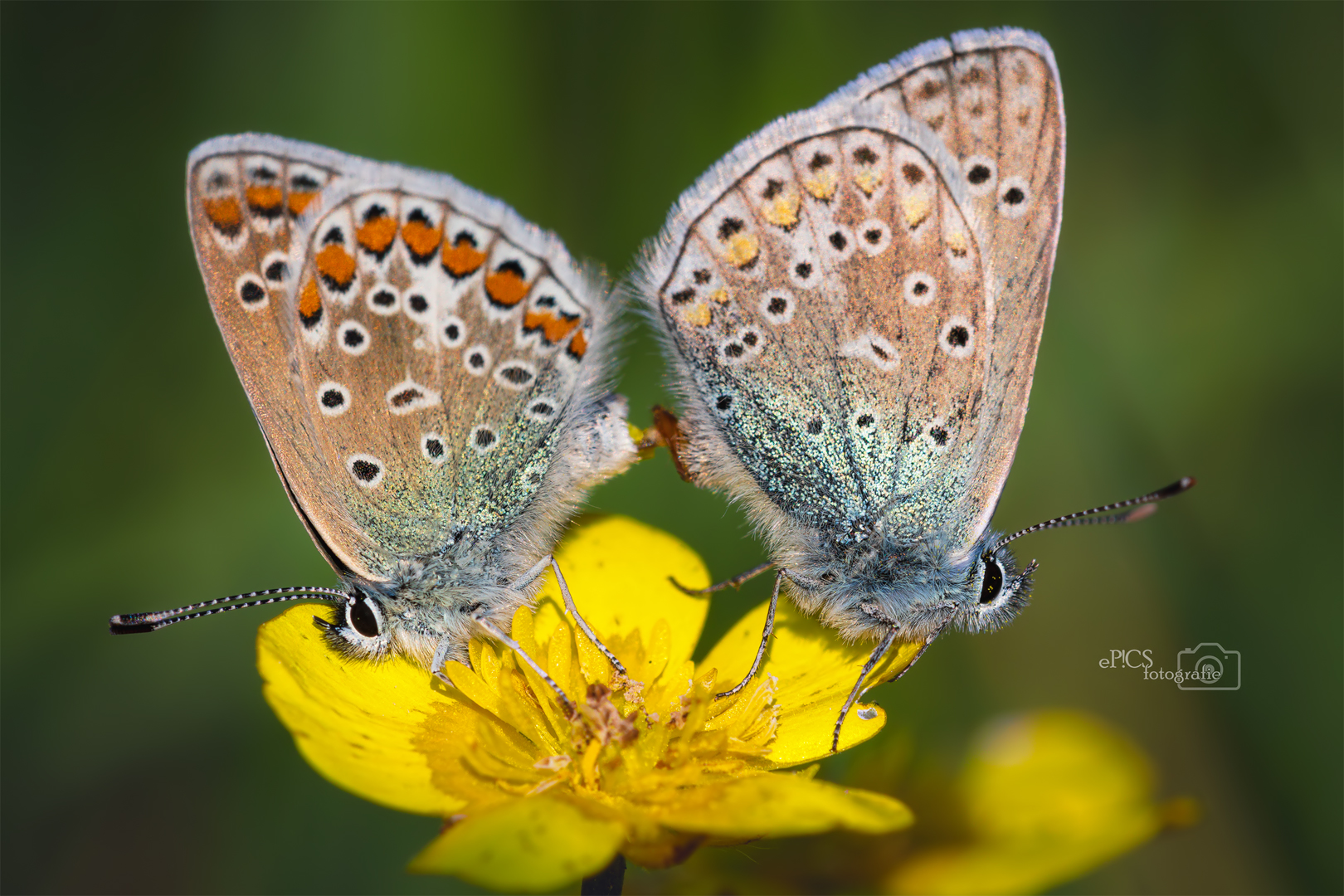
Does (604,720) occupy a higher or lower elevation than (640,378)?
lower

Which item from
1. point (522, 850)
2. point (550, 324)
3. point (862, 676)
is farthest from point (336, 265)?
point (862, 676)

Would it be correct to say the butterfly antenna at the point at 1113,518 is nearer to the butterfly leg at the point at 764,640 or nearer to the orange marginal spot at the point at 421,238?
the butterfly leg at the point at 764,640

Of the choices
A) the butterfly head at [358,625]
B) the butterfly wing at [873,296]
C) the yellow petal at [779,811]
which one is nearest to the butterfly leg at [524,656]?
the butterfly head at [358,625]

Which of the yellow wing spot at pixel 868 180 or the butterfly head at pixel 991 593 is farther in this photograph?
the yellow wing spot at pixel 868 180

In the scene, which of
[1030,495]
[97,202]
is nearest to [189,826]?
[97,202]

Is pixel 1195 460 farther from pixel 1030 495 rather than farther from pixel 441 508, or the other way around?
pixel 441 508

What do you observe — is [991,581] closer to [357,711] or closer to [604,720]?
[604,720]

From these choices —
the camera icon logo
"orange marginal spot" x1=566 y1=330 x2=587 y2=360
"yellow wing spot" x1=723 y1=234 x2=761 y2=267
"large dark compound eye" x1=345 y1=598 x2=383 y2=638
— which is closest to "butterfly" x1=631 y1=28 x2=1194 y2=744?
"yellow wing spot" x1=723 y1=234 x2=761 y2=267

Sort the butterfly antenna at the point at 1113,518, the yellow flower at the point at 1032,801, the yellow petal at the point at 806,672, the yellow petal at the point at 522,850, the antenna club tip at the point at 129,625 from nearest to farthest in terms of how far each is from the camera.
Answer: the yellow petal at the point at 522,850 < the yellow petal at the point at 806,672 < the antenna club tip at the point at 129,625 < the butterfly antenna at the point at 1113,518 < the yellow flower at the point at 1032,801
